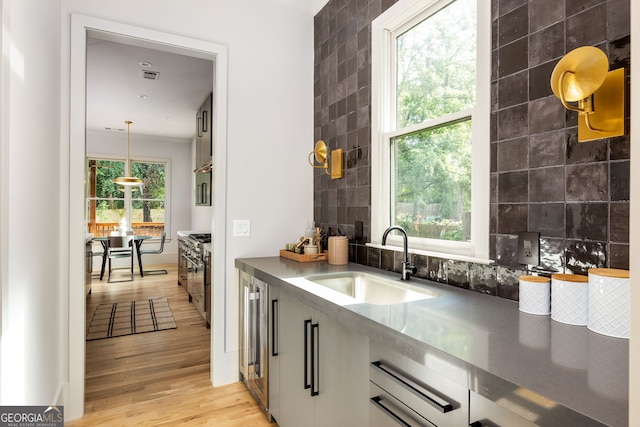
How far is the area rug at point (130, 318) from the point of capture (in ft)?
11.7

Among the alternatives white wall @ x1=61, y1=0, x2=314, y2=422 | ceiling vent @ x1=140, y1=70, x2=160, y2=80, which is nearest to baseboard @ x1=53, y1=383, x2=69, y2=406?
white wall @ x1=61, y1=0, x2=314, y2=422

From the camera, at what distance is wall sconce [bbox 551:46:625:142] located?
1027 millimetres

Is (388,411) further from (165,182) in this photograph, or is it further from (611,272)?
(165,182)

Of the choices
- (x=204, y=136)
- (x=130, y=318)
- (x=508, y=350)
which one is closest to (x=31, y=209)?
(x=508, y=350)

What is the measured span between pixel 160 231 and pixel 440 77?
726 cm

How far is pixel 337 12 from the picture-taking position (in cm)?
256

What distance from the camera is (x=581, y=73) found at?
104 cm

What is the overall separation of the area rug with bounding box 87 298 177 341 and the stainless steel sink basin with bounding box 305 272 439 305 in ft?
7.88

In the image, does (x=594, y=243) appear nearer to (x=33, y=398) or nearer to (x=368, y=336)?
(x=368, y=336)

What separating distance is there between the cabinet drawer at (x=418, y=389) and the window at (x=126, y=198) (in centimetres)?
755

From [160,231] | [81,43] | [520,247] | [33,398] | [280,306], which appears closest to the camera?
[520,247]

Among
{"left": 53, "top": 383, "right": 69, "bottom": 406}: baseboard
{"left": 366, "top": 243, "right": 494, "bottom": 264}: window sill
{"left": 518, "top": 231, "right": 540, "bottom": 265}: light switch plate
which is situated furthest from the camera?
{"left": 53, "top": 383, "right": 69, "bottom": 406}: baseboard

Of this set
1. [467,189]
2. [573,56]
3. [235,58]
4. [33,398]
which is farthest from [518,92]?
[33,398]

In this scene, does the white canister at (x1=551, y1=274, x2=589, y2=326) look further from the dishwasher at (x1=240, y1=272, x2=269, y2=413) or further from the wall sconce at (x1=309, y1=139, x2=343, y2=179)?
the wall sconce at (x1=309, y1=139, x2=343, y2=179)
